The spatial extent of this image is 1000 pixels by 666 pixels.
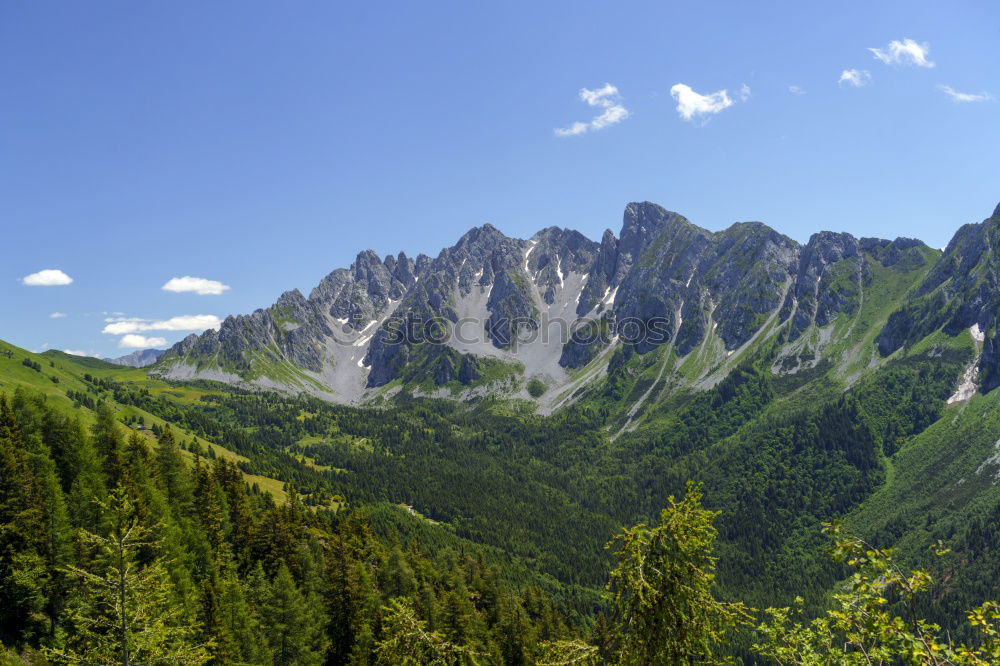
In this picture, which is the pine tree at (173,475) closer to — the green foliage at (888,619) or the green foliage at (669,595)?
the green foliage at (669,595)

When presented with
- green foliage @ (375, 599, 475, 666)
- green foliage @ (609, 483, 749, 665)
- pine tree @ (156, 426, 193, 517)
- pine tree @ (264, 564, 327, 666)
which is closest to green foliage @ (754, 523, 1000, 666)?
green foliage @ (609, 483, 749, 665)

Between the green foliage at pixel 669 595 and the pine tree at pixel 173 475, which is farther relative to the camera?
the pine tree at pixel 173 475

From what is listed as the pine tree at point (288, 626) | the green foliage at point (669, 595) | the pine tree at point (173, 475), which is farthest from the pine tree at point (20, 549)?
the green foliage at point (669, 595)

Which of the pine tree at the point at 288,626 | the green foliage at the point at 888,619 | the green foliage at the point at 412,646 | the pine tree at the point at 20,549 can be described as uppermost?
the green foliage at the point at 888,619

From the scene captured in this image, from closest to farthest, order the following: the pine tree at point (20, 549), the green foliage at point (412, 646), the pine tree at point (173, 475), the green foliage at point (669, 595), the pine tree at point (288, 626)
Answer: the green foliage at point (669, 595), the green foliage at point (412, 646), the pine tree at point (20, 549), the pine tree at point (288, 626), the pine tree at point (173, 475)

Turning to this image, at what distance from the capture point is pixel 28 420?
58969 millimetres

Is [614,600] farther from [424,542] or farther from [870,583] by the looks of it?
[424,542]

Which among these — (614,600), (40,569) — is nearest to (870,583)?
(614,600)

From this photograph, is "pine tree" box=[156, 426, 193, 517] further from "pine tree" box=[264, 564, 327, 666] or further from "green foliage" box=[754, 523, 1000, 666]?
"green foliage" box=[754, 523, 1000, 666]

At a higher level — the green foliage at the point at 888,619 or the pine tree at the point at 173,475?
the green foliage at the point at 888,619

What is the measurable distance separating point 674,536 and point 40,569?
51.4 meters

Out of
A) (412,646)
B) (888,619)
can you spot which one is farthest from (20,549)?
(888,619)

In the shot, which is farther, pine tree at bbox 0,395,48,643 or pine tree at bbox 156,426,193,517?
pine tree at bbox 156,426,193,517

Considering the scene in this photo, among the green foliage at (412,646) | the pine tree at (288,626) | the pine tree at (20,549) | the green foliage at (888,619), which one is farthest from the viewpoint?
the pine tree at (288,626)
